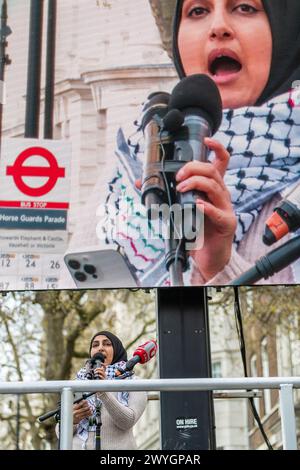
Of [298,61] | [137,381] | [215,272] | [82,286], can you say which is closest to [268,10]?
[298,61]

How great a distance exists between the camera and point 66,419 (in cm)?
427

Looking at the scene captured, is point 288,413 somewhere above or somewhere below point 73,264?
below

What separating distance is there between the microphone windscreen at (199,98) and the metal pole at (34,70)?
3.21ft

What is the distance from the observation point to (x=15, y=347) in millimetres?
16656

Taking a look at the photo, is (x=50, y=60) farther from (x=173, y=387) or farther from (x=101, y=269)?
(x=173, y=387)

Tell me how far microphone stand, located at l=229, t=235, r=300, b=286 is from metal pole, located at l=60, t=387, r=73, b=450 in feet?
6.93

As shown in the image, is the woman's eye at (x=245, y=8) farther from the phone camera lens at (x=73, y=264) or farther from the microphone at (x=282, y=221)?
the phone camera lens at (x=73, y=264)

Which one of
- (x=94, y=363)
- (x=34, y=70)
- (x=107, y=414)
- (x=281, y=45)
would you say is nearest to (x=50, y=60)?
(x=34, y=70)

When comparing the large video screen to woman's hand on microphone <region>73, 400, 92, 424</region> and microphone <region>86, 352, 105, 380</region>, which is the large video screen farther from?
woman's hand on microphone <region>73, 400, 92, 424</region>

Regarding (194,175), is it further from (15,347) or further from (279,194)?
(15,347)

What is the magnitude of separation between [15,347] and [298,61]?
36.3 feet

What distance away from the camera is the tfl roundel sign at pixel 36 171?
6.44m

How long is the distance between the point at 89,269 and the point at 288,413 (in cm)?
230
